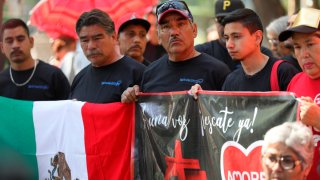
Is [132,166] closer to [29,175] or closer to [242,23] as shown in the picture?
[242,23]

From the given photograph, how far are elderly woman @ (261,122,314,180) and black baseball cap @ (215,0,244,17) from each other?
4002mm

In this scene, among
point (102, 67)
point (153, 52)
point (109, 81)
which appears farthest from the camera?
point (153, 52)

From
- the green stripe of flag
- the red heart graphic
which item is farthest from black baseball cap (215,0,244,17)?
the red heart graphic

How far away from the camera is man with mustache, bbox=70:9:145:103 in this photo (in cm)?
720

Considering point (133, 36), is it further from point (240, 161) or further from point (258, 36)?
point (240, 161)

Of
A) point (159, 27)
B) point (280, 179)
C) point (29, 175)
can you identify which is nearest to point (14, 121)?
point (159, 27)

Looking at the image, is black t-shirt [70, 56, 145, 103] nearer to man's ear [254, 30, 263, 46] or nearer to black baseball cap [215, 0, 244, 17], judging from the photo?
man's ear [254, 30, 263, 46]

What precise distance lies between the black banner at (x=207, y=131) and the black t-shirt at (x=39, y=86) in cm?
174

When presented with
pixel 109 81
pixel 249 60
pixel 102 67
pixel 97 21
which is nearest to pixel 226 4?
pixel 97 21

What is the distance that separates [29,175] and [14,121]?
4.55m

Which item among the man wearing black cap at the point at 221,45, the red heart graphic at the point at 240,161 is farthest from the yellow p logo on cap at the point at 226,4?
the red heart graphic at the point at 240,161

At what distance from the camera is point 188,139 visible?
633 cm

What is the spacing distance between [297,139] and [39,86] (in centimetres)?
420

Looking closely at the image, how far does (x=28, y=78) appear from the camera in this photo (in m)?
8.43
